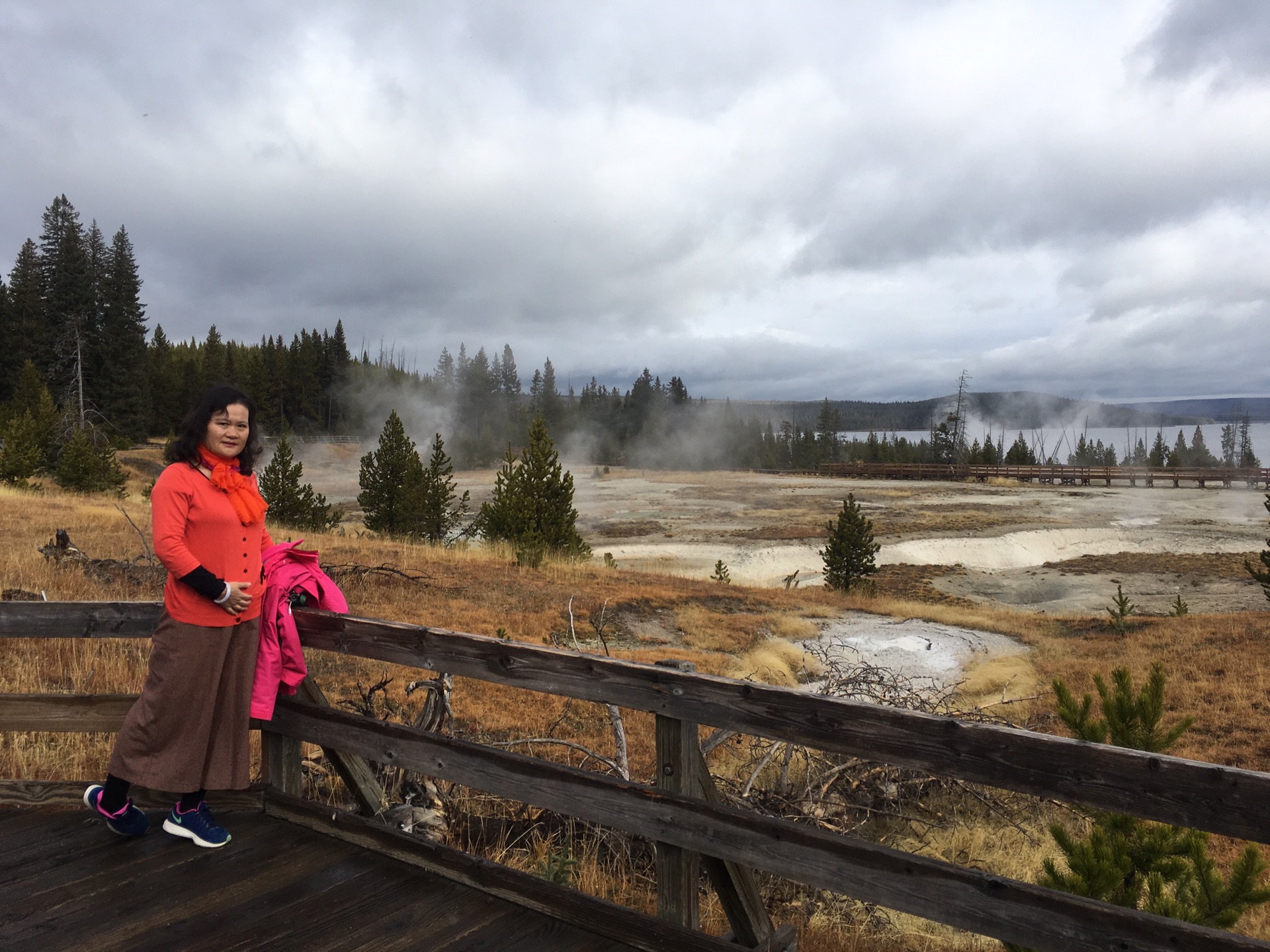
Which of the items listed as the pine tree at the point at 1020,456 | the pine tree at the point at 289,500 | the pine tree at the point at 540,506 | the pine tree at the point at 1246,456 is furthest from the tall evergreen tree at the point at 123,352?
the pine tree at the point at 1246,456

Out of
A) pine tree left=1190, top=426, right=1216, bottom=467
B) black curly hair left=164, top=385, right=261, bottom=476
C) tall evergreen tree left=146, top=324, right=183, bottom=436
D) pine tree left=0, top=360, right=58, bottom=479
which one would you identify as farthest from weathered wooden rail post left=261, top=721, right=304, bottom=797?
pine tree left=1190, top=426, right=1216, bottom=467

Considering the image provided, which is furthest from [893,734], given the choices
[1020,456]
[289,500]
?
[1020,456]

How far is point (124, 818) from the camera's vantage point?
10.8 ft

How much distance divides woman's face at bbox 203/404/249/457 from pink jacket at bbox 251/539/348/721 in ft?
1.60

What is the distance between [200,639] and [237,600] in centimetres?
22

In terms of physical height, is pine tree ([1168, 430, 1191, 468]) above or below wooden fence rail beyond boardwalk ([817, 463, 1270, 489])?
above

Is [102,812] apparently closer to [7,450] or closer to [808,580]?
[808,580]

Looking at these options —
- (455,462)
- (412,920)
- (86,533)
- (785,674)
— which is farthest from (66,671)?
(455,462)

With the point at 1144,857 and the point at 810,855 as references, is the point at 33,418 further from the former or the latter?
the point at 1144,857

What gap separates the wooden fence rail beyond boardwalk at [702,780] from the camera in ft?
6.17

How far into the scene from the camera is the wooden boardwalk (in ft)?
8.45

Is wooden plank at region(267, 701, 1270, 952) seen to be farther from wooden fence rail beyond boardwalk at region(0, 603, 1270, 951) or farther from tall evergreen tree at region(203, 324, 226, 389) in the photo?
tall evergreen tree at region(203, 324, 226, 389)

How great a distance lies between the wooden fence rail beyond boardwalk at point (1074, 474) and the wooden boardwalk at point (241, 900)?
3019 inches

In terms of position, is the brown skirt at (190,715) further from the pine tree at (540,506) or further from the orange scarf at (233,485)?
the pine tree at (540,506)
